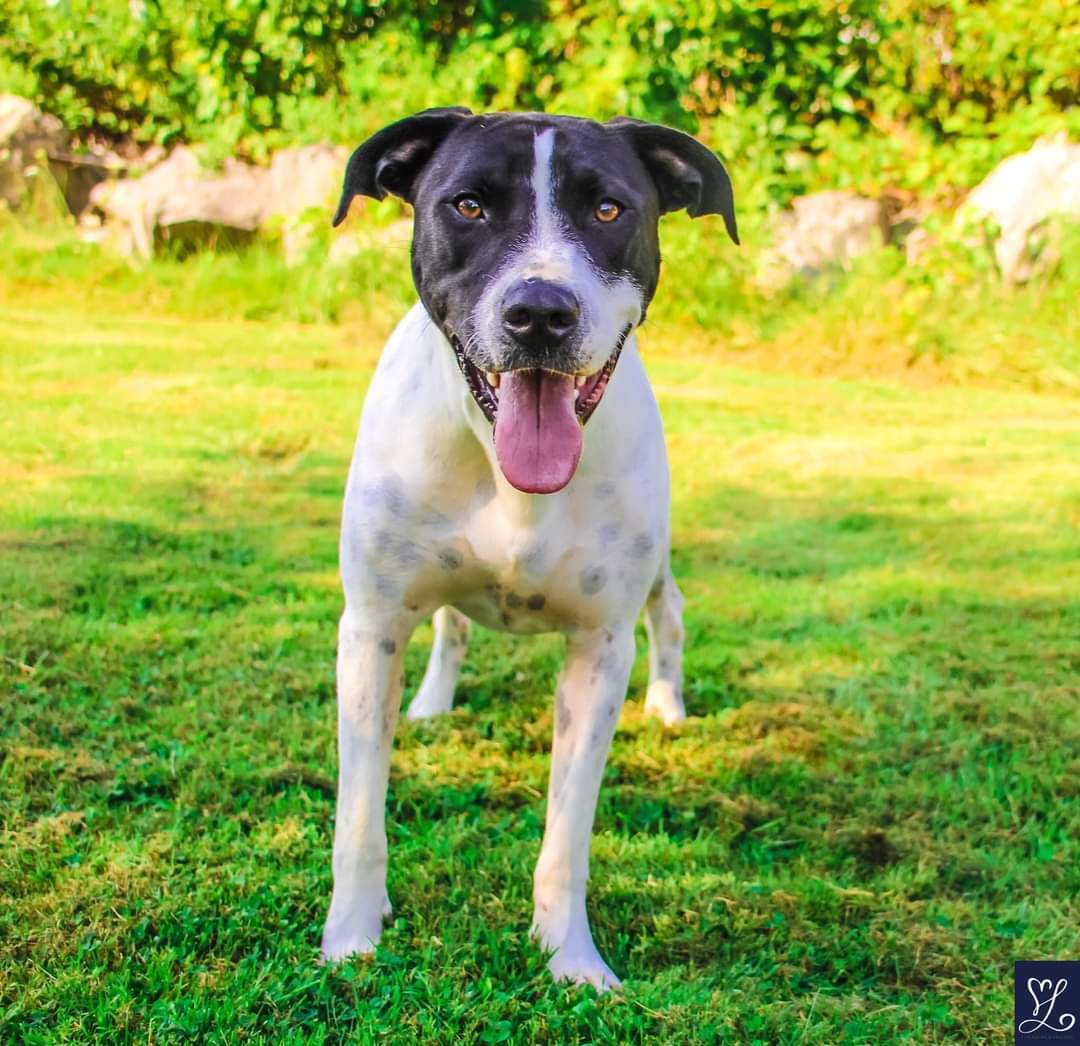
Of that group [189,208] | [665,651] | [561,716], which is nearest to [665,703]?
[665,651]

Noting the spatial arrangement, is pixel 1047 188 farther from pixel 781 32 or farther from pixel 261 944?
pixel 261 944

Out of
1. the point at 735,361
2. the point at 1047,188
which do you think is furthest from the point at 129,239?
the point at 1047,188

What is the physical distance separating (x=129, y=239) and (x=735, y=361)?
5.49 metres

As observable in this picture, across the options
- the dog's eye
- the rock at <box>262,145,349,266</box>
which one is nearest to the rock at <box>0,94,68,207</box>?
the rock at <box>262,145,349,266</box>

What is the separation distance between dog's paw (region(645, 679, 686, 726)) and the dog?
3.89ft

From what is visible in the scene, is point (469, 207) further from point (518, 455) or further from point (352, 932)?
point (352, 932)

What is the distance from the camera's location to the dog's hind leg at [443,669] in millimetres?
3943

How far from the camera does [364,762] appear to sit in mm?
2783

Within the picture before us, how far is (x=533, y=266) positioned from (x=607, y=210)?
0.25m

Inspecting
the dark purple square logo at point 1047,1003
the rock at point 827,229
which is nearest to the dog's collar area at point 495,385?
the dark purple square logo at point 1047,1003

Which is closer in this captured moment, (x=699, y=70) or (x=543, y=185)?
(x=543, y=185)

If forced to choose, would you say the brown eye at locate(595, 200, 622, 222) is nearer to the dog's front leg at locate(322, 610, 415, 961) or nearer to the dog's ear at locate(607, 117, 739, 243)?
the dog's ear at locate(607, 117, 739, 243)

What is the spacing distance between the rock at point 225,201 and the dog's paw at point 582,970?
8.89 meters

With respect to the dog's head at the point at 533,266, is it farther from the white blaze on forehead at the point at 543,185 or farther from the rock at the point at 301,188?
the rock at the point at 301,188
